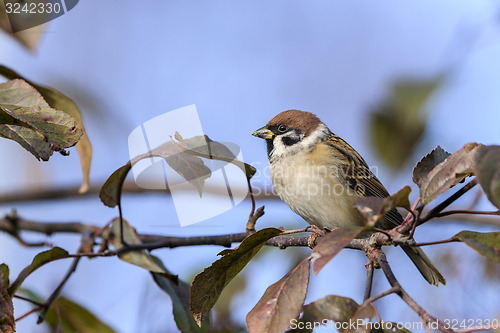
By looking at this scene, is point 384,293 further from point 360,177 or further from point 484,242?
point 360,177

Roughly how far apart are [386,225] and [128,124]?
7.95ft

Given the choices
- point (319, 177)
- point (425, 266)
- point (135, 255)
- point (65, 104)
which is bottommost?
point (425, 266)

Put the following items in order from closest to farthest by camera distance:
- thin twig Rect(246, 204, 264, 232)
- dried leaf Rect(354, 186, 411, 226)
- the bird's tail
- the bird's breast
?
dried leaf Rect(354, 186, 411, 226) → thin twig Rect(246, 204, 264, 232) → the bird's tail → the bird's breast

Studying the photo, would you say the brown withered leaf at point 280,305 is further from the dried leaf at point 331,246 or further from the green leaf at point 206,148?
the green leaf at point 206,148

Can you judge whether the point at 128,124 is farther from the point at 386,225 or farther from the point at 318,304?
the point at 318,304

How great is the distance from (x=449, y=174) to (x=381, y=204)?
0.70ft

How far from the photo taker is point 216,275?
169 cm

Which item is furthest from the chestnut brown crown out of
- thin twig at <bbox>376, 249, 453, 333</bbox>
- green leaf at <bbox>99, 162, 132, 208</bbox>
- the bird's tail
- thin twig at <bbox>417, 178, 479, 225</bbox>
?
thin twig at <bbox>417, 178, 479, 225</bbox>

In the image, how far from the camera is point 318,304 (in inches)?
58.0

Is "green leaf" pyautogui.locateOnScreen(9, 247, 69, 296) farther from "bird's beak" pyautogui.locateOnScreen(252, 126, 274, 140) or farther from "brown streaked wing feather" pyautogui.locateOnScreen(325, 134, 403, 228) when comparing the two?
"brown streaked wing feather" pyautogui.locateOnScreen(325, 134, 403, 228)

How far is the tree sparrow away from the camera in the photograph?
2.88 m

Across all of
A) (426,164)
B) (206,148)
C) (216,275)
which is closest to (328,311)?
(216,275)

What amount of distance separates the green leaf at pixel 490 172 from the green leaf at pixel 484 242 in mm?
171

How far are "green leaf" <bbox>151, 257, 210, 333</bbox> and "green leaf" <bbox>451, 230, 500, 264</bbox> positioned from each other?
3.31ft
